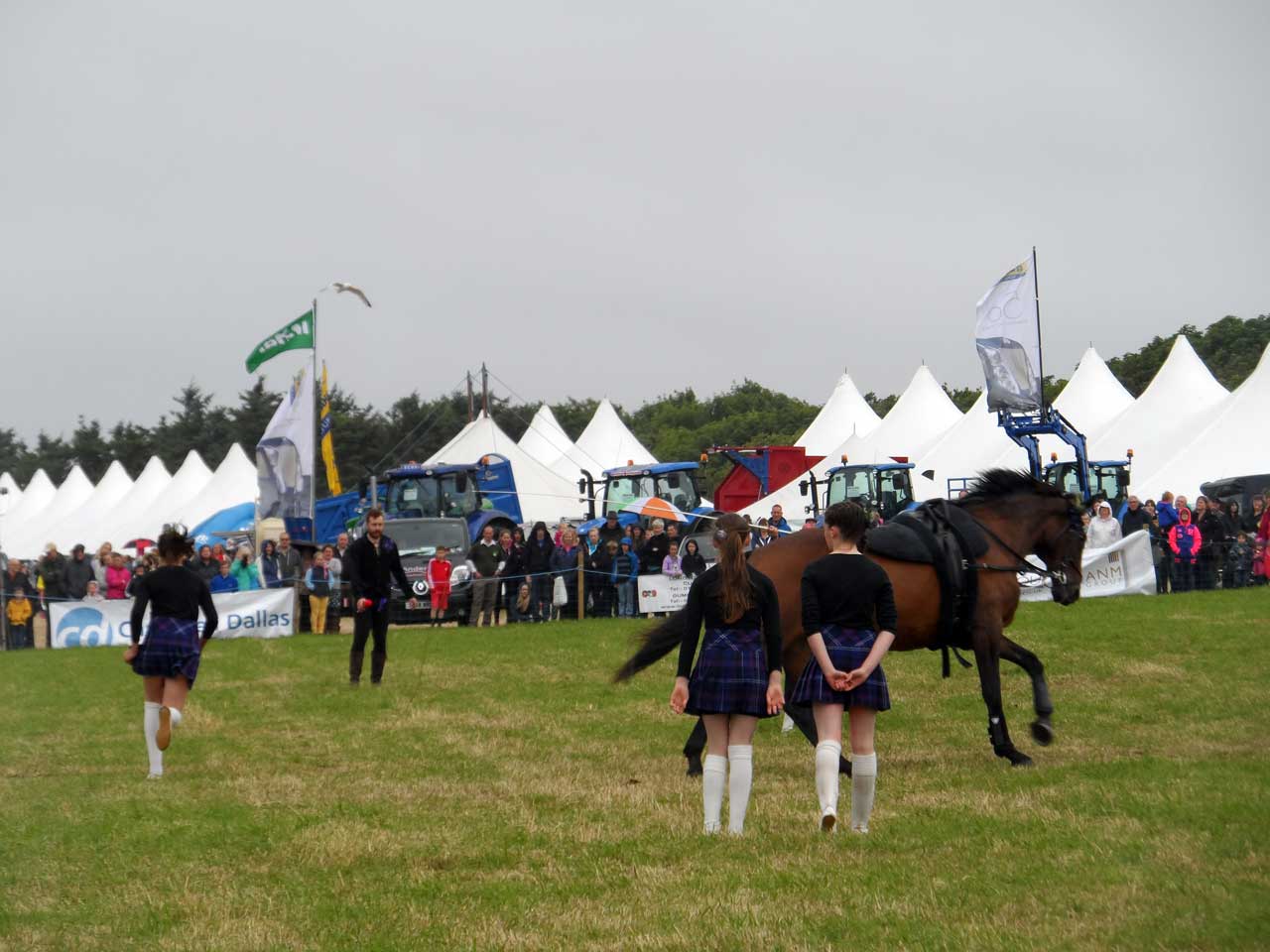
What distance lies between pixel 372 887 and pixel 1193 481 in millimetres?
30765

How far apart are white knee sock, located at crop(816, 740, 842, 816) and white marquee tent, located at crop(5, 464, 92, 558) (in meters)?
58.0

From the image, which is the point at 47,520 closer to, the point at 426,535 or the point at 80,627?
the point at 80,627

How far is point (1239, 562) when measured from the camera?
82.0 ft

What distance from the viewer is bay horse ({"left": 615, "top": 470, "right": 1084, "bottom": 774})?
10117 mm

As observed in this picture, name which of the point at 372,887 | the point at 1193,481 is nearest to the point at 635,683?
the point at 372,887

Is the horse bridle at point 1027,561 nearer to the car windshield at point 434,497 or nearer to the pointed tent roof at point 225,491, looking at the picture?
the car windshield at point 434,497

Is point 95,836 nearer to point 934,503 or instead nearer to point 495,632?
point 934,503

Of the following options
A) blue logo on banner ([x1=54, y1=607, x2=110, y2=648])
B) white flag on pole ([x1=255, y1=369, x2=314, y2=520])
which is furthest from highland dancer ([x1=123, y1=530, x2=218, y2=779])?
white flag on pole ([x1=255, y1=369, x2=314, y2=520])

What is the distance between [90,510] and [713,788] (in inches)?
2475

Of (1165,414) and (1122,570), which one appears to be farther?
(1165,414)

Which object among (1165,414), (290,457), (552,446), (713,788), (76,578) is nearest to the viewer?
(713,788)

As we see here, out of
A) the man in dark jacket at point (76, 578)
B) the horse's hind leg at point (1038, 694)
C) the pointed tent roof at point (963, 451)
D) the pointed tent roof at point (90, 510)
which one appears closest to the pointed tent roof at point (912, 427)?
the pointed tent roof at point (963, 451)

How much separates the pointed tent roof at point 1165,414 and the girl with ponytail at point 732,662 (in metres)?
30.6

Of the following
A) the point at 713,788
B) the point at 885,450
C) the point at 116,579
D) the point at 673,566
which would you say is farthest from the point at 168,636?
the point at 885,450
